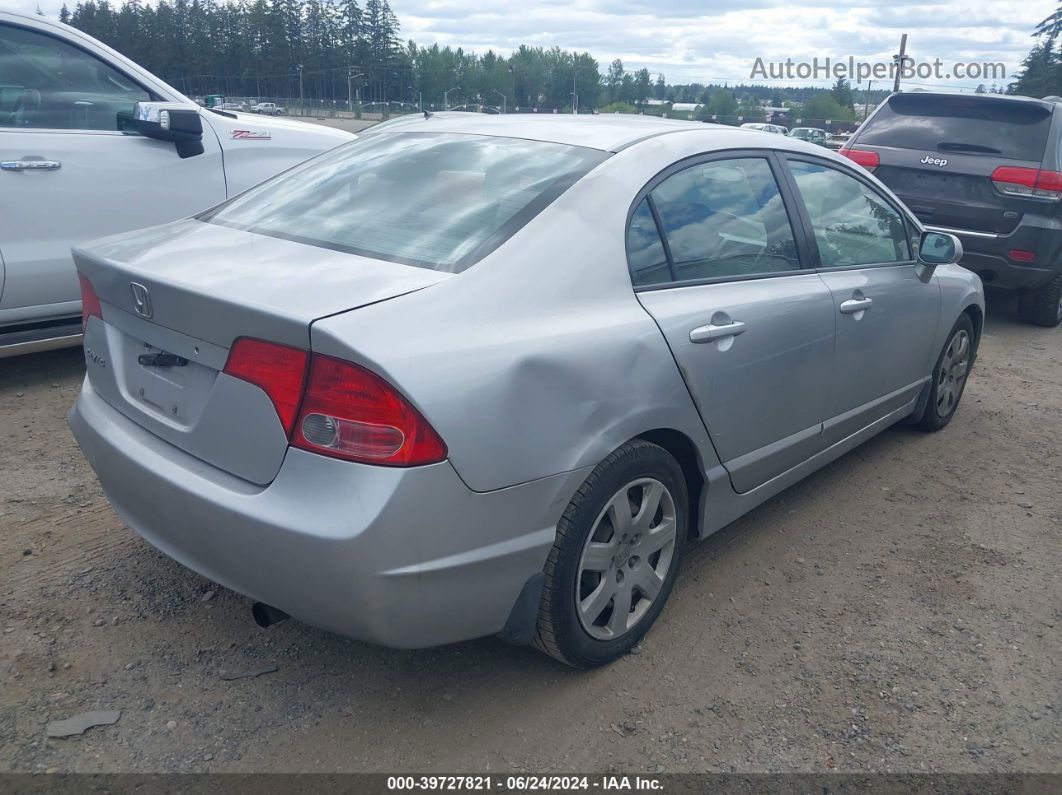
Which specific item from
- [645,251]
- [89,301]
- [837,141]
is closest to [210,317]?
[89,301]

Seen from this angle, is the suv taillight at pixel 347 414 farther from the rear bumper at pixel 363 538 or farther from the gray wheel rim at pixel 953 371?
the gray wheel rim at pixel 953 371

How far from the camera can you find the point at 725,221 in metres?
3.21

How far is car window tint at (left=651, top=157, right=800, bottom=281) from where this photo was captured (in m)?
2.99

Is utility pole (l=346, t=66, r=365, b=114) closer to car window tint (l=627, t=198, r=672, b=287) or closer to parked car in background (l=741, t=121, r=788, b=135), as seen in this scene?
parked car in background (l=741, t=121, r=788, b=135)

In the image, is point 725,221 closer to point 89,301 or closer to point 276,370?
point 276,370

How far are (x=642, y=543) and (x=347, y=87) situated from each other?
Result: 31501mm

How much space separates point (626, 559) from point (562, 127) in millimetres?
1556

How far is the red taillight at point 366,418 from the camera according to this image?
2094 mm

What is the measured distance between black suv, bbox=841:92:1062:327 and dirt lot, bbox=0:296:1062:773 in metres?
4.07

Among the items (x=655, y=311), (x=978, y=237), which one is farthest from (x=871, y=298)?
(x=978, y=237)

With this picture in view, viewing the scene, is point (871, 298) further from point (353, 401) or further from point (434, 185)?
point (353, 401)

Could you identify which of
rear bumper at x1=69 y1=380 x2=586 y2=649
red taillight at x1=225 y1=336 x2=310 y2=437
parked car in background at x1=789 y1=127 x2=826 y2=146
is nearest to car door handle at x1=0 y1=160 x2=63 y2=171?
rear bumper at x1=69 y1=380 x2=586 y2=649

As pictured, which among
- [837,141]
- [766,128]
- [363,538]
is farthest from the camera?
[837,141]

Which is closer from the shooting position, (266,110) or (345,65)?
(266,110)
